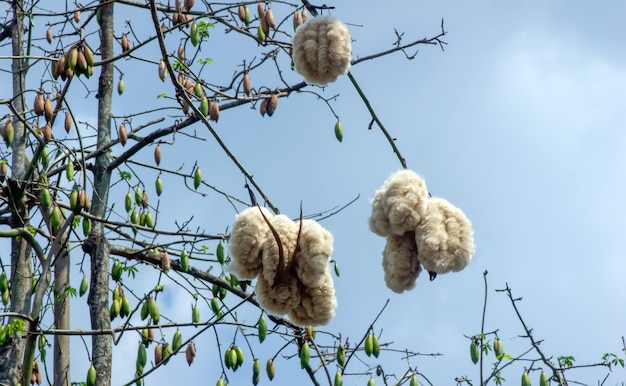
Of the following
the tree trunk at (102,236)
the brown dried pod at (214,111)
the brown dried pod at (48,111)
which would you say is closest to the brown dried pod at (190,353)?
the tree trunk at (102,236)

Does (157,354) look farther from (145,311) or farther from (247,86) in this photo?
(247,86)

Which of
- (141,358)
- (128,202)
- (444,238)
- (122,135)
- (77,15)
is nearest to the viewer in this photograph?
(444,238)

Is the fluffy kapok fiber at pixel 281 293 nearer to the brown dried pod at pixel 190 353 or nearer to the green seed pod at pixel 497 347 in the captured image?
the green seed pod at pixel 497 347

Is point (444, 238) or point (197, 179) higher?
point (197, 179)

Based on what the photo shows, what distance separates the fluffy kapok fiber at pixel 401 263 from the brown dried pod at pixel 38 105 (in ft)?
12.9

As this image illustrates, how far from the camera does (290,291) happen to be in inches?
115

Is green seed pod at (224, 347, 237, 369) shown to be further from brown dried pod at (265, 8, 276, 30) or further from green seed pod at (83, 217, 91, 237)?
brown dried pod at (265, 8, 276, 30)

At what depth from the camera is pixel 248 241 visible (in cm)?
291

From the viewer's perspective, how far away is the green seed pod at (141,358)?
6.17 metres

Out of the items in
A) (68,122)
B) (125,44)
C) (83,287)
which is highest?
(125,44)

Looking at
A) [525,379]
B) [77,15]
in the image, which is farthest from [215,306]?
[77,15]

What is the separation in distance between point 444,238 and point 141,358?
3601 mm

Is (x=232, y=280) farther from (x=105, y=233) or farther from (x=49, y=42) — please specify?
(x=49, y=42)

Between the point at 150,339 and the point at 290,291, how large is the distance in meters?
3.56
